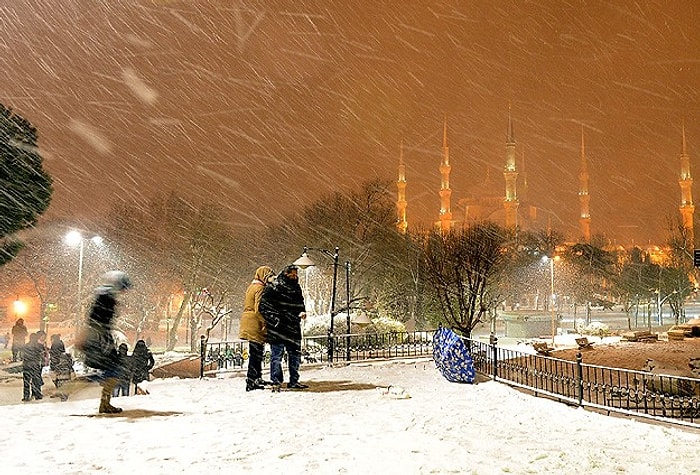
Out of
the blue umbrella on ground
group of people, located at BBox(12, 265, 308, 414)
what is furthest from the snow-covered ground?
the blue umbrella on ground

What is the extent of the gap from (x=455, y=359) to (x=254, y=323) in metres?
4.73

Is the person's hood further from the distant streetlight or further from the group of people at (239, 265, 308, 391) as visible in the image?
the distant streetlight

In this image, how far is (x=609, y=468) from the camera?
596 centimetres

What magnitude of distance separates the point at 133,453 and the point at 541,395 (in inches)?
346

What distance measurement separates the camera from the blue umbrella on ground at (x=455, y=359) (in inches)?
476

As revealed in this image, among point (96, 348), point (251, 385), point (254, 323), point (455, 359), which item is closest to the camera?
point (96, 348)

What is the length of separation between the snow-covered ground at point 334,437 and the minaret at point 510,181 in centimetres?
7871

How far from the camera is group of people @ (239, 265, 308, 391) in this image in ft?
33.9

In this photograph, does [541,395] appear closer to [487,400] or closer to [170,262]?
[487,400]

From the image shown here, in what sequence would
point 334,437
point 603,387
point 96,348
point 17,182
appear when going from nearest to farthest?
point 334,437 → point 96,348 → point 603,387 → point 17,182

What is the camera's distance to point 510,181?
90.5 metres

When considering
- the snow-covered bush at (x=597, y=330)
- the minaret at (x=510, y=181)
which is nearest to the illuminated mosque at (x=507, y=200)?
the minaret at (x=510, y=181)

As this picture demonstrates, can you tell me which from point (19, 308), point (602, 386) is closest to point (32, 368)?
point (602, 386)

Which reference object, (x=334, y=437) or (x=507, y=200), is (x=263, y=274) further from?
(x=507, y=200)
